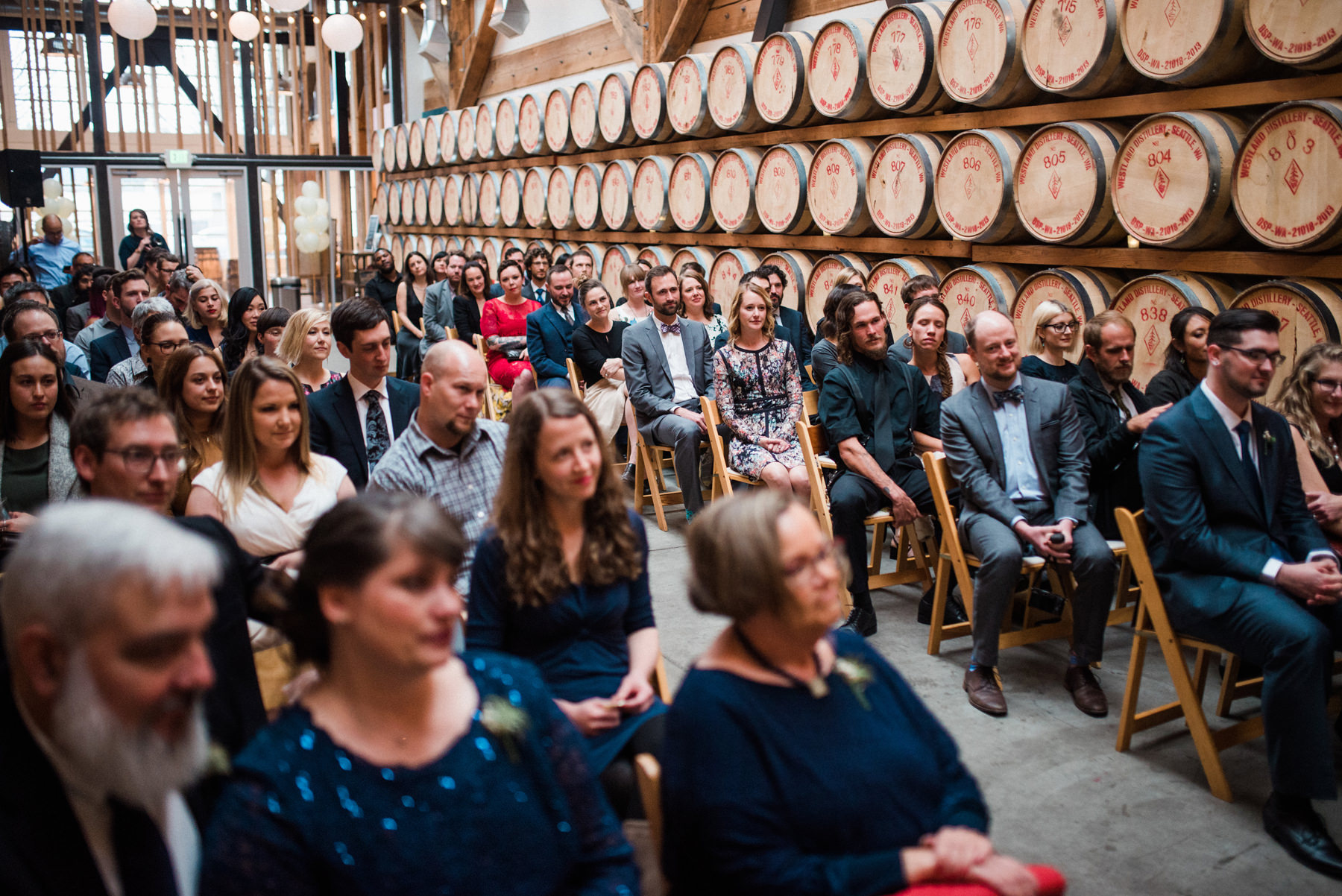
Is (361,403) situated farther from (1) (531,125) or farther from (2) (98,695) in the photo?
(1) (531,125)

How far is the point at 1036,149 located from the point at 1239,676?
256 centimetres

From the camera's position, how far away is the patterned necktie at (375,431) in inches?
136

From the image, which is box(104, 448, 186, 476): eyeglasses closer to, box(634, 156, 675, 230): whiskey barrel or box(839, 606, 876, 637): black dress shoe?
box(839, 606, 876, 637): black dress shoe

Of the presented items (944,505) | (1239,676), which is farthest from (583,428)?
(1239,676)

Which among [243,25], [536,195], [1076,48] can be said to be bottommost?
[536,195]

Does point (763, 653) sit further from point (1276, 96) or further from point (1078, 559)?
point (1276, 96)

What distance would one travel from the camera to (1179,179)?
163 inches

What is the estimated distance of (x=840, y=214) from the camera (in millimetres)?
6062

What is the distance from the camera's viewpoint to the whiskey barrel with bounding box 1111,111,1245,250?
3.99m

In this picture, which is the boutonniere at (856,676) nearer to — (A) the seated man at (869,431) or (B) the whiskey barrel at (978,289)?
(A) the seated man at (869,431)

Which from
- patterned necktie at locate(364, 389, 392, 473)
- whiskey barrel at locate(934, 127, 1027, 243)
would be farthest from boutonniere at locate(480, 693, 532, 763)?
whiskey barrel at locate(934, 127, 1027, 243)

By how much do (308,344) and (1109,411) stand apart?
3179 mm

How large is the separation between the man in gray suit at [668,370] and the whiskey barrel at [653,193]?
2.19m

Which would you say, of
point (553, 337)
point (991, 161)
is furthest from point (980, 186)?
point (553, 337)
